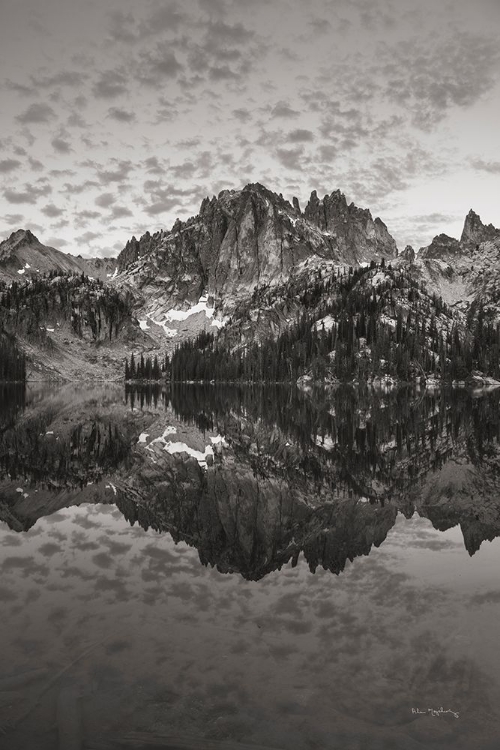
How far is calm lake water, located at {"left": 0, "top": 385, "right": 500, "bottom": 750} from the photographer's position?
22.1 feet

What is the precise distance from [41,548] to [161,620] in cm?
585

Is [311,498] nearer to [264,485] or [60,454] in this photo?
[264,485]

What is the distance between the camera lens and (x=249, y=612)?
32.3 feet

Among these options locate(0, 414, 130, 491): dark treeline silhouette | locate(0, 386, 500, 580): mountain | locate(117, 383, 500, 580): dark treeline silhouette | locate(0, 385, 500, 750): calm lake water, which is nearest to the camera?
locate(0, 385, 500, 750): calm lake water

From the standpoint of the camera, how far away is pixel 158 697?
7.21m

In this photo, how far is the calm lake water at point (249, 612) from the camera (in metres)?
6.72

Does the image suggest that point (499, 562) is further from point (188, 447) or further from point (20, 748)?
point (188, 447)

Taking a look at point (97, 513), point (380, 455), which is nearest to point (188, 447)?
point (380, 455)
